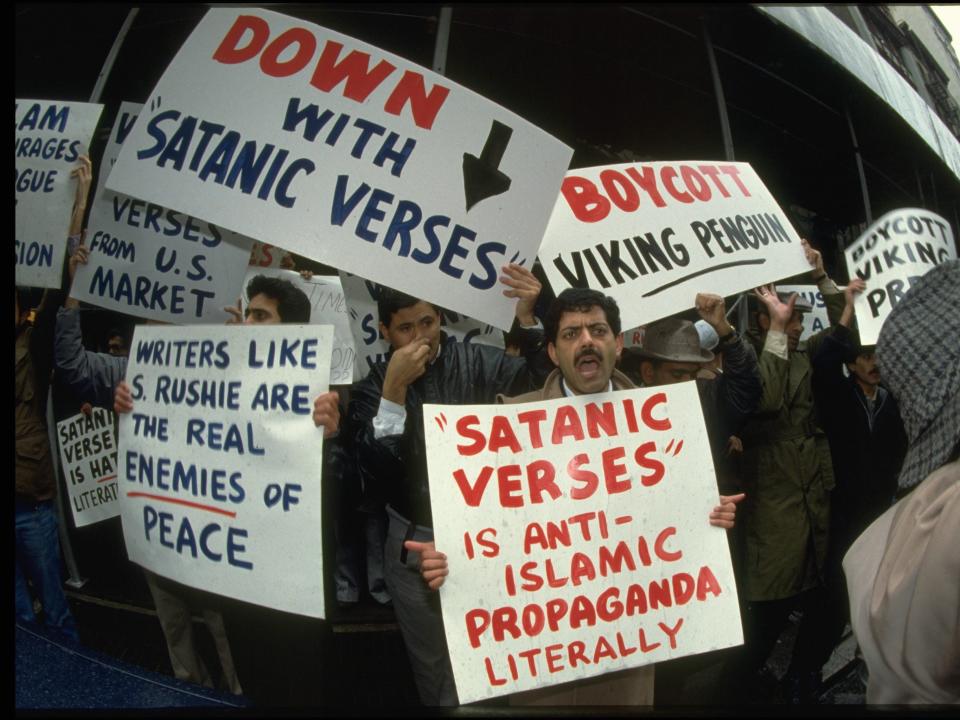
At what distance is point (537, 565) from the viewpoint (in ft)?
5.82

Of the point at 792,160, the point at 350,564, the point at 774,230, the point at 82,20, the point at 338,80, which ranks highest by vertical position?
the point at 82,20

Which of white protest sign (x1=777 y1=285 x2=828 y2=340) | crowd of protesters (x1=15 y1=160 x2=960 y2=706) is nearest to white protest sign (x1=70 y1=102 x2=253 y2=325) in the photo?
crowd of protesters (x1=15 y1=160 x2=960 y2=706)

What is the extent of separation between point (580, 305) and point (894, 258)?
1124 mm

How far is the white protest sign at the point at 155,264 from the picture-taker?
2137 millimetres

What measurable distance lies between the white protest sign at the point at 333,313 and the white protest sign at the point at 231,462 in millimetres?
652

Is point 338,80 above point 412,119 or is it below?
above

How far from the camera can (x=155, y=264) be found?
2.19 m

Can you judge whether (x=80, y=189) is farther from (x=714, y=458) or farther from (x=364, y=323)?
(x=714, y=458)

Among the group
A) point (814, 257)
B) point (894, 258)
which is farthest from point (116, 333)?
point (894, 258)

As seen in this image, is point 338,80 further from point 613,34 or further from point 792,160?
point 792,160

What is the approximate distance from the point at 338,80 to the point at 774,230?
156 centimetres

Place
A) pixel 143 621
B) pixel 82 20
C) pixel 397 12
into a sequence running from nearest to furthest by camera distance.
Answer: pixel 82 20 < pixel 143 621 < pixel 397 12

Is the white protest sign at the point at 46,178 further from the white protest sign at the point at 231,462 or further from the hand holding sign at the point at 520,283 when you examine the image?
the hand holding sign at the point at 520,283

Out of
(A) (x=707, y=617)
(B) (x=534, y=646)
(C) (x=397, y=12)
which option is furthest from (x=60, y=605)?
(C) (x=397, y=12)
